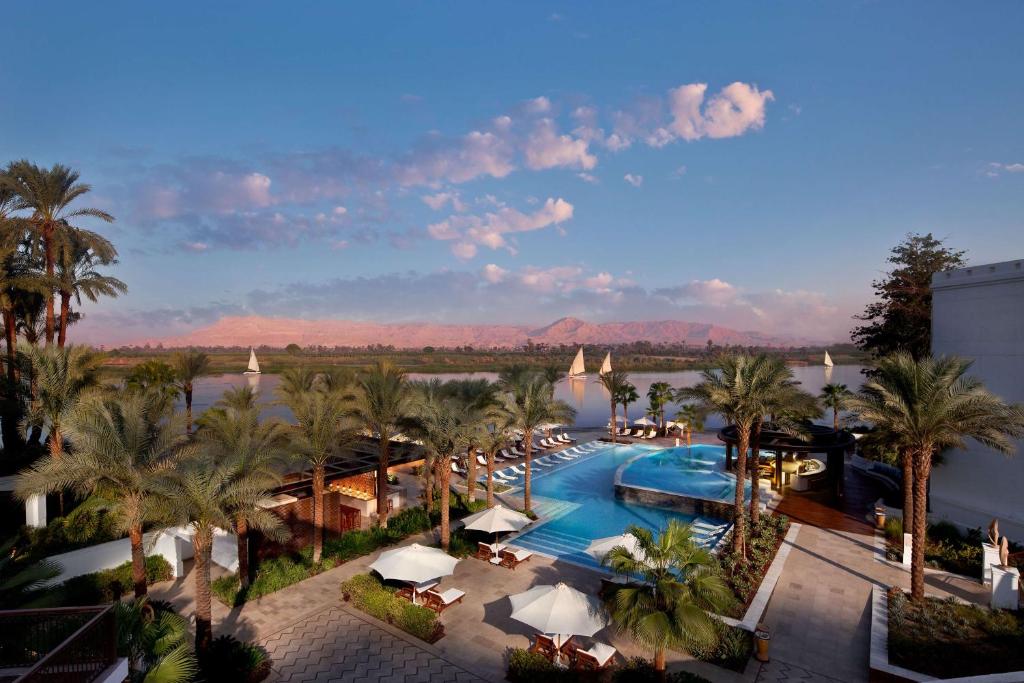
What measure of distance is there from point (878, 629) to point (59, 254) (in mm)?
27996

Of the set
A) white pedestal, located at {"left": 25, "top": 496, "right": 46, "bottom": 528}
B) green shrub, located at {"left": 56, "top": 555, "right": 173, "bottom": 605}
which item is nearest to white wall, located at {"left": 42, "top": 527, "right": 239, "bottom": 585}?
green shrub, located at {"left": 56, "top": 555, "right": 173, "bottom": 605}

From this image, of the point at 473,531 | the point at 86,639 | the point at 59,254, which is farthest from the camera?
the point at 59,254

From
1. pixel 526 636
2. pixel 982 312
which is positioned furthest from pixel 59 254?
pixel 982 312

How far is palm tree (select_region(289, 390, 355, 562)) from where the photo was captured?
1379 centimetres

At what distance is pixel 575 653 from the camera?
9.34 meters

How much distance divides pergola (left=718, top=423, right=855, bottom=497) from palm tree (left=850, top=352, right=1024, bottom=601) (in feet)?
18.6

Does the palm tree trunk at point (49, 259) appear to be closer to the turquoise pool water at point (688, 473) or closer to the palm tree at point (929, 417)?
the turquoise pool water at point (688, 473)

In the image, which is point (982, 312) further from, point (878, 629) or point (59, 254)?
point (59, 254)

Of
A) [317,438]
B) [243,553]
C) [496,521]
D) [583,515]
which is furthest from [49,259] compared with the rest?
[583,515]

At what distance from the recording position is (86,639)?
6.02 metres

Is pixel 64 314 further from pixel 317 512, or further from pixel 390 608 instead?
pixel 390 608

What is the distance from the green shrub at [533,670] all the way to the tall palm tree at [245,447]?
595cm

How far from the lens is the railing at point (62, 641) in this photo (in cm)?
586

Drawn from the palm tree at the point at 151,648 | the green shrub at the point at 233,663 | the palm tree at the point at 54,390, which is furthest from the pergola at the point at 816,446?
the palm tree at the point at 54,390
